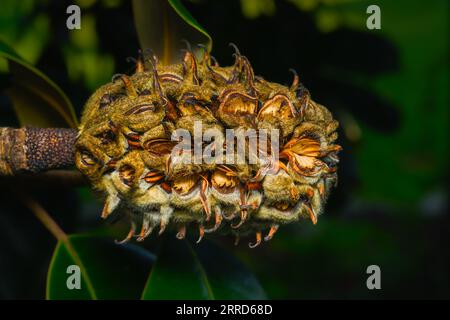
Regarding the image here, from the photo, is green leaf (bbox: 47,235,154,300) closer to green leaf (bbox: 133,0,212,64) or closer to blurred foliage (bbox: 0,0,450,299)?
blurred foliage (bbox: 0,0,450,299)

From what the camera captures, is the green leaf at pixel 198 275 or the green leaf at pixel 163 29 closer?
the green leaf at pixel 163 29

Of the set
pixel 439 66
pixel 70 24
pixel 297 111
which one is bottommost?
pixel 297 111

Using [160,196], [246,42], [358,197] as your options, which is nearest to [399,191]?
[358,197]

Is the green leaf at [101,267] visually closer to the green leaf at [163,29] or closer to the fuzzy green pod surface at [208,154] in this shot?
the fuzzy green pod surface at [208,154]

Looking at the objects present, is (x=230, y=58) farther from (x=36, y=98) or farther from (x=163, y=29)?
(x=36, y=98)

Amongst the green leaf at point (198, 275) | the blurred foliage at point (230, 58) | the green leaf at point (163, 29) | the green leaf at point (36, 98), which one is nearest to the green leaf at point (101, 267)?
the green leaf at point (198, 275)

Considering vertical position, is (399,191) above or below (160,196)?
above

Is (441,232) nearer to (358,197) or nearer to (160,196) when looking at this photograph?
(358,197)
